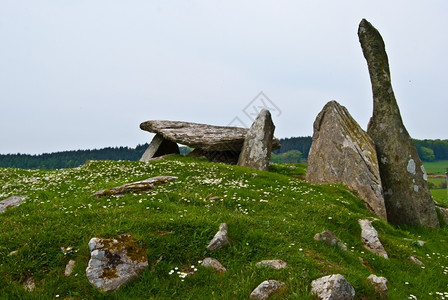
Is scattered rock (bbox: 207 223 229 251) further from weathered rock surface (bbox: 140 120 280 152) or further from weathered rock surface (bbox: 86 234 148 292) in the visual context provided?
weathered rock surface (bbox: 140 120 280 152)

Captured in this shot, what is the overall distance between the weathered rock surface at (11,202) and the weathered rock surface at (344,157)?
1578cm

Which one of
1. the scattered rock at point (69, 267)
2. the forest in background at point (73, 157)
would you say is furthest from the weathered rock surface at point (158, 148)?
the forest in background at point (73, 157)

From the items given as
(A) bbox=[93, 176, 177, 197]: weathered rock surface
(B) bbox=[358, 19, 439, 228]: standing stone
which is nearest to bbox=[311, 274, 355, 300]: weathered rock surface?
(A) bbox=[93, 176, 177, 197]: weathered rock surface

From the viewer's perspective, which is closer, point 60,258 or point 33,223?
point 60,258

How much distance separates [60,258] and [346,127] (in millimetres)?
17672

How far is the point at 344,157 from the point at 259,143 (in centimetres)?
897

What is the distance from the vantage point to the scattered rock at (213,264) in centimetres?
975

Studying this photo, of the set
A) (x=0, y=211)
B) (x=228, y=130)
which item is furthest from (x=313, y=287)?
(x=228, y=130)

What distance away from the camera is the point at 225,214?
1277 cm

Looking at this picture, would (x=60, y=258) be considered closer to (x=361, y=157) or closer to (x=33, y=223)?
(x=33, y=223)

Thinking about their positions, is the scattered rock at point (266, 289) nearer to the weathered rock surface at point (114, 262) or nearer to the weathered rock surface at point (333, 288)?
the weathered rock surface at point (333, 288)

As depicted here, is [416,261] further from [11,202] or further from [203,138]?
[203,138]

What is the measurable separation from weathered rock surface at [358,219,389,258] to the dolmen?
15.2 metres

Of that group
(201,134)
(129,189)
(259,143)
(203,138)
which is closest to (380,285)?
(129,189)
